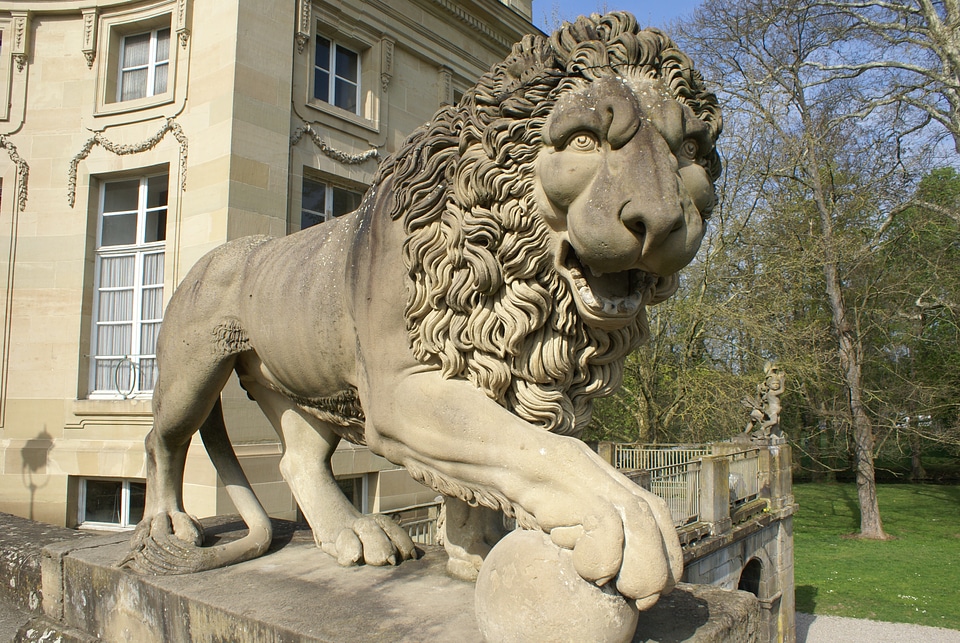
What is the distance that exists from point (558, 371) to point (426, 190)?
2.10ft

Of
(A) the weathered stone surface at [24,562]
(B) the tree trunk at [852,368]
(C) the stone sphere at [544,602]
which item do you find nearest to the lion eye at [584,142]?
(C) the stone sphere at [544,602]

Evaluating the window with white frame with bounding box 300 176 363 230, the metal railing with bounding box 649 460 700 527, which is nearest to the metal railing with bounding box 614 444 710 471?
the metal railing with bounding box 649 460 700 527

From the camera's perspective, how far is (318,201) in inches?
429

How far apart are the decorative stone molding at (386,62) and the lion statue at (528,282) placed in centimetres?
978

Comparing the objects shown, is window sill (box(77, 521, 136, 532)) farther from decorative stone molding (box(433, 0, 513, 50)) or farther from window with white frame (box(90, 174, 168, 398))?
decorative stone molding (box(433, 0, 513, 50))

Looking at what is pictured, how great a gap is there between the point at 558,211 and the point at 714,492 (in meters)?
10.00

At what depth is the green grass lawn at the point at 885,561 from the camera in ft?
43.6

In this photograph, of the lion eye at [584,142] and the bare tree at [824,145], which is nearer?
the lion eye at [584,142]

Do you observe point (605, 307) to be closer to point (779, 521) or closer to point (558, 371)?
point (558, 371)

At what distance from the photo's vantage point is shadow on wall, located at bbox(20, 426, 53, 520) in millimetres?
9778

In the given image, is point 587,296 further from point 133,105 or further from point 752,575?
point 752,575

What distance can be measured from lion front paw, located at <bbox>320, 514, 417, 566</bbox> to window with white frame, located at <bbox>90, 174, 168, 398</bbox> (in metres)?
8.45

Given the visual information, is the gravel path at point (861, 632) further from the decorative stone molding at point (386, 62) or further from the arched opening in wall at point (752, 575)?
the decorative stone molding at point (386, 62)

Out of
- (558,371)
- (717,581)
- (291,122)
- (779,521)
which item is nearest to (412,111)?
(291,122)
